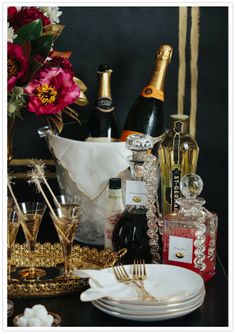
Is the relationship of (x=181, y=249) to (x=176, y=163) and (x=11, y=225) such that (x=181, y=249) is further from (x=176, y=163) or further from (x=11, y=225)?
(x=11, y=225)

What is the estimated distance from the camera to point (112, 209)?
140cm

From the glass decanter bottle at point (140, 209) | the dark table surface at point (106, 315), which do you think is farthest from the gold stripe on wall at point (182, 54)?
the dark table surface at point (106, 315)

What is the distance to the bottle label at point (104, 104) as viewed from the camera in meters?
1.63

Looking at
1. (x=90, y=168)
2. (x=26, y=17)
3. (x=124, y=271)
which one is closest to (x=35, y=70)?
(x=26, y=17)

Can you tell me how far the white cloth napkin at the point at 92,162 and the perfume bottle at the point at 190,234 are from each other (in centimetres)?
19

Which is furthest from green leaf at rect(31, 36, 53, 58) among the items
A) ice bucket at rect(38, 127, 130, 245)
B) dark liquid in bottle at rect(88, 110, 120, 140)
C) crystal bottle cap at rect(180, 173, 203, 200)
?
crystal bottle cap at rect(180, 173, 203, 200)

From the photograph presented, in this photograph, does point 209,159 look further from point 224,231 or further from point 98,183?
point 98,183

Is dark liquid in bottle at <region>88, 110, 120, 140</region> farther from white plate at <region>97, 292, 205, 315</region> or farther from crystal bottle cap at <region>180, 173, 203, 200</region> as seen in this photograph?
white plate at <region>97, 292, 205, 315</region>

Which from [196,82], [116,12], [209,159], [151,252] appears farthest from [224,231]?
[116,12]

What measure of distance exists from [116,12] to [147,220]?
2.13 feet

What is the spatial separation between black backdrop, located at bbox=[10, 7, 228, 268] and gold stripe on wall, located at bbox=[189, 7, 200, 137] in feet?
0.04

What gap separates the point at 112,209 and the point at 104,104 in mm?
346

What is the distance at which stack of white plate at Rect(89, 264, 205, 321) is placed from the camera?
3.54 ft

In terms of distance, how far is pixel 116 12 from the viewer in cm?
173
